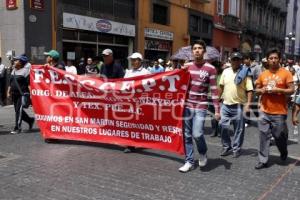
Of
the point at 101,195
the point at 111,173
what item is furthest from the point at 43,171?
the point at 101,195

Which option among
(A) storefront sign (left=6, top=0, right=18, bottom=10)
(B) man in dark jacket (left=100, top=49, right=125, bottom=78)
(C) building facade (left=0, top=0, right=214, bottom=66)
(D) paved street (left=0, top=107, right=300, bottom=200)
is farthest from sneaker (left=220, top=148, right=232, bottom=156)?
(A) storefront sign (left=6, top=0, right=18, bottom=10)

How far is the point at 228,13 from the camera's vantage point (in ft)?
110

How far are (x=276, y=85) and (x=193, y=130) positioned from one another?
135 centimetres

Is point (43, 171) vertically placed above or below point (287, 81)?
below

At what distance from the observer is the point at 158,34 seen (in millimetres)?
23453

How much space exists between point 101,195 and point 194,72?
6.97 ft

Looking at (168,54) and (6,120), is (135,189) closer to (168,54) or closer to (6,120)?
(6,120)

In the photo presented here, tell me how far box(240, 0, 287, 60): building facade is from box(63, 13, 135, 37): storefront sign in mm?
14287

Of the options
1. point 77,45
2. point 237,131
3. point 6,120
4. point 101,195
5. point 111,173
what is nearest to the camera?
point 101,195

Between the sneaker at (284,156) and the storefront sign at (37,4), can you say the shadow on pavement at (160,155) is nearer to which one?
the sneaker at (284,156)

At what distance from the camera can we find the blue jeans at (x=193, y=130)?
582 centimetres

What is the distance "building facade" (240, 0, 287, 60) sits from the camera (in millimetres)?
38375

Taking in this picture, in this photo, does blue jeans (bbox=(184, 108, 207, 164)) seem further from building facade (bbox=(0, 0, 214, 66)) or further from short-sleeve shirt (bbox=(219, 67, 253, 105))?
building facade (bbox=(0, 0, 214, 66))

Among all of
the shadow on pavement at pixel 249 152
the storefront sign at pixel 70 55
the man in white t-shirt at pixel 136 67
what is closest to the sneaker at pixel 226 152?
the shadow on pavement at pixel 249 152
